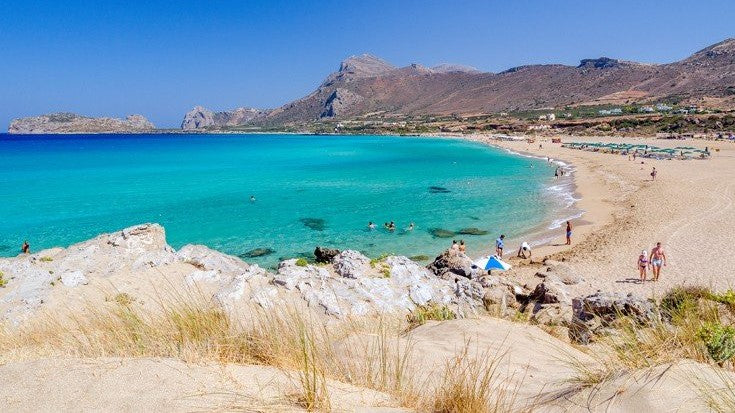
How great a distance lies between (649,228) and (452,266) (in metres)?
13.9

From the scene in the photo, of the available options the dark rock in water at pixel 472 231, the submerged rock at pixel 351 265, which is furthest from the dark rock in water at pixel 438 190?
the submerged rock at pixel 351 265

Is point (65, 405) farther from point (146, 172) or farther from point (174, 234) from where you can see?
point (146, 172)

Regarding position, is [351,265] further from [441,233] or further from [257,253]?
[441,233]

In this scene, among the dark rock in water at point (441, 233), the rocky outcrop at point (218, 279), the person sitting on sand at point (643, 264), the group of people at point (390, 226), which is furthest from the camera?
the group of people at point (390, 226)

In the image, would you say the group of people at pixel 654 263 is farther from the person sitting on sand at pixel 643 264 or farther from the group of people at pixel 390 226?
the group of people at pixel 390 226

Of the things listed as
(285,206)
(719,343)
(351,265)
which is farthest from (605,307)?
(285,206)

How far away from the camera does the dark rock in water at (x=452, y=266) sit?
49.0ft

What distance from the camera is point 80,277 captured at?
1080 centimetres

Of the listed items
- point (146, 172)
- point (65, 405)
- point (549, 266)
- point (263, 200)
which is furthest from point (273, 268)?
point (146, 172)

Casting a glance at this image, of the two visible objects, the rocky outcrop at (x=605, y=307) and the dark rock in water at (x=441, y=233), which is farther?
the dark rock in water at (x=441, y=233)

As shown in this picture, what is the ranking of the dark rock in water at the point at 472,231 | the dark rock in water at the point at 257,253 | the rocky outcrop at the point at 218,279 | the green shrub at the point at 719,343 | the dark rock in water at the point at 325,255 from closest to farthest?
the green shrub at the point at 719,343 < the rocky outcrop at the point at 218,279 < the dark rock in water at the point at 325,255 < the dark rock in water at the point at 257,253 < the dark rock in water at the point at 472,231

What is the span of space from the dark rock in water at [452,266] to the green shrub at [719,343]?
1071cm

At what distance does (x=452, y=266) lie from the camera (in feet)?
52.2

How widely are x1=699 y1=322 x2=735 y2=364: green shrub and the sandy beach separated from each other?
2.09 m
